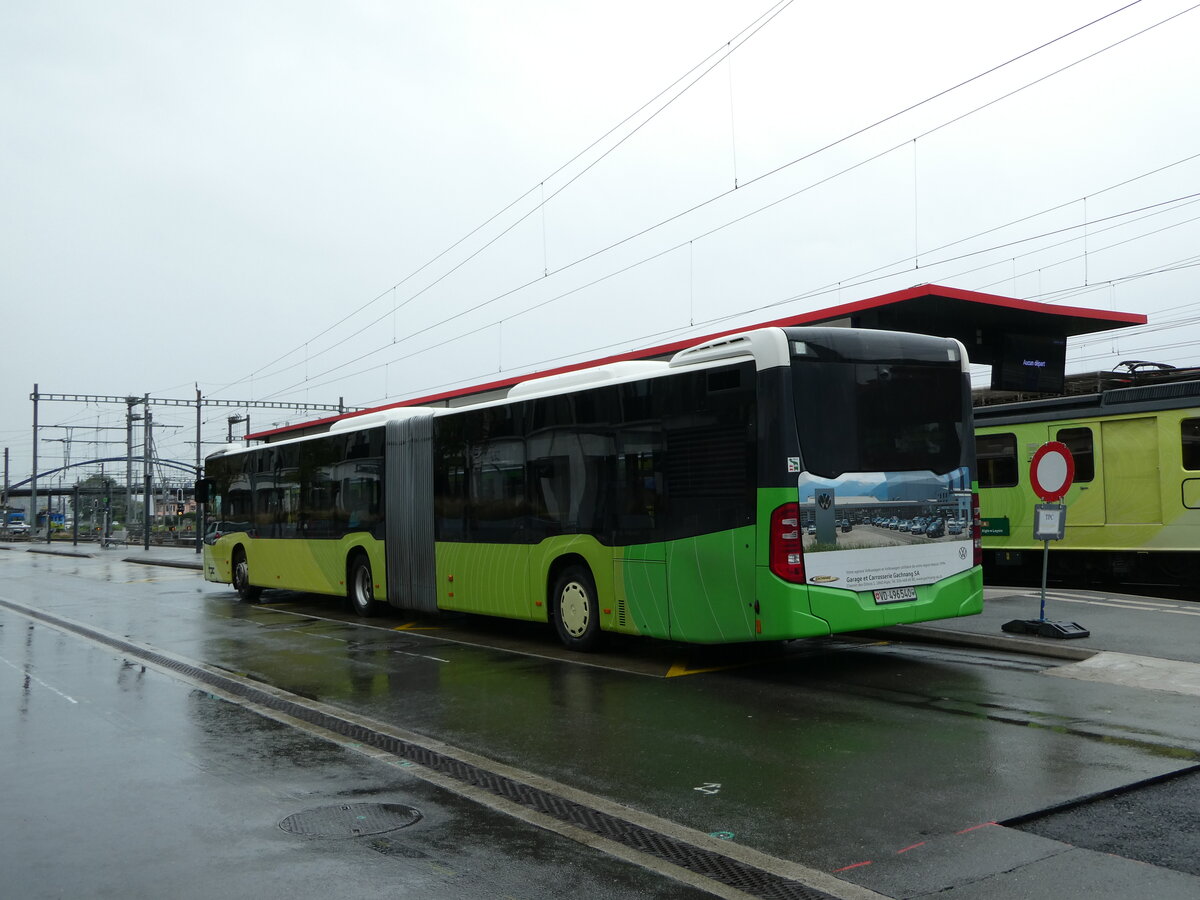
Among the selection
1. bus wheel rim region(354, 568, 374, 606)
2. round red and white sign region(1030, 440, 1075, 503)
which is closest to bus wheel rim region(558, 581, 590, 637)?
round red and white sign region(1030, 440, 1075, 503)

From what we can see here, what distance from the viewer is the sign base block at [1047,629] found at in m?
10.9

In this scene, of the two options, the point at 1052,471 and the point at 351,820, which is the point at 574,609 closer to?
the point at 1052,471

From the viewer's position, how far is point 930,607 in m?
9.98

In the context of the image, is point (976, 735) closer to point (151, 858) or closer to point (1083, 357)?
point (151, 858)

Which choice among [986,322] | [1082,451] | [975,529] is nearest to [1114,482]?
[1082,451]

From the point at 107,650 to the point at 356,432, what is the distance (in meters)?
5.23

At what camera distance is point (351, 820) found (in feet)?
18.6

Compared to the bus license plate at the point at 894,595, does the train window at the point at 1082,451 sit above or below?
above

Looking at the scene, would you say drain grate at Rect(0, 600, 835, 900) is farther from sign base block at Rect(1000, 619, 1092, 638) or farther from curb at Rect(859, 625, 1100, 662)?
sign base block at Rect(1000, 619, 1092, 638)

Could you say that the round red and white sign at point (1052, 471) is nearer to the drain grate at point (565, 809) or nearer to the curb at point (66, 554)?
the drain grate at point (565, 809)

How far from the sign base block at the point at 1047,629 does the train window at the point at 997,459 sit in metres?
7.27

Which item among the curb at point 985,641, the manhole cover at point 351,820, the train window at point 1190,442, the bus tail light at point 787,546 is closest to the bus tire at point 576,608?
the bus tail light at point 787,546

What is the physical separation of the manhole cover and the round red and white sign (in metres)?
8.09

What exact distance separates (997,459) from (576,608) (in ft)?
33.4
